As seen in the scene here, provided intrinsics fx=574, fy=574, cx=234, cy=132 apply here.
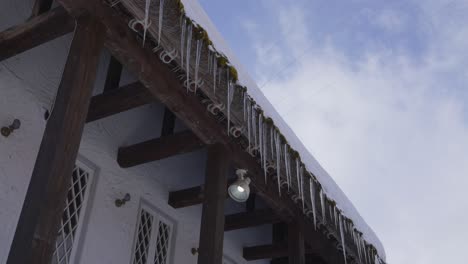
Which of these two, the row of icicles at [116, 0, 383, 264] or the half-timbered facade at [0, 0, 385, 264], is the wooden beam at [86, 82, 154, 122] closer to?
the half-timbered facade at [0, 0, 385, 264]

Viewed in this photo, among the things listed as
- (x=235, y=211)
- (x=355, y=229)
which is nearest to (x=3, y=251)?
(x=235, y=211)

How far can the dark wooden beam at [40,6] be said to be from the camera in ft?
14.3

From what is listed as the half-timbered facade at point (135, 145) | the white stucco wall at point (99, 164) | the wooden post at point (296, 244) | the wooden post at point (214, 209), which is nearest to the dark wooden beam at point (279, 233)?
the half-timbered facade at point (135, 145)

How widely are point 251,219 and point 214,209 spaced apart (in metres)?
2.15

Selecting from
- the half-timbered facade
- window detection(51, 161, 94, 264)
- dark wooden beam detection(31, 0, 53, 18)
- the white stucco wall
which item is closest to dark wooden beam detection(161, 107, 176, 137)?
the half-timbered facade

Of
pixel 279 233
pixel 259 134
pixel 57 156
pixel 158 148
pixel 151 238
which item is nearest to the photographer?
pixel 57 156

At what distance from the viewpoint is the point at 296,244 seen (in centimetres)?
633

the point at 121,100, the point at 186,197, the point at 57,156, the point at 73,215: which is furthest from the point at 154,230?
the point at 57,156

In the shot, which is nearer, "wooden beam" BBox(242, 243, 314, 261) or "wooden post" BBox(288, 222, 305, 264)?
"wooden post" BBox(288, 222, 305, 264)

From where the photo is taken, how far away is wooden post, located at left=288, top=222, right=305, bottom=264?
6266mm

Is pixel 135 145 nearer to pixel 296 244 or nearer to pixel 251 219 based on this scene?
pixel 251 219

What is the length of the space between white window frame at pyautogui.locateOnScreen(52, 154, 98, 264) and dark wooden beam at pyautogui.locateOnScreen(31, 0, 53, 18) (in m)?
1.47

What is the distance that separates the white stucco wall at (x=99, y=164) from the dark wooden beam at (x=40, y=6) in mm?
306

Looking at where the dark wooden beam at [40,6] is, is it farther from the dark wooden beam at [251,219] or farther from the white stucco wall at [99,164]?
the dark wooden beam at [251,219]
